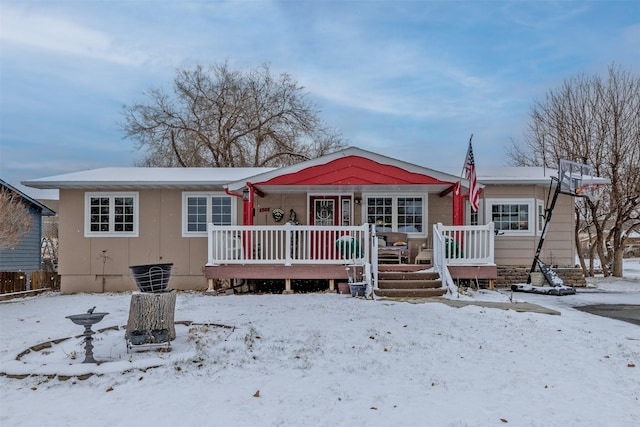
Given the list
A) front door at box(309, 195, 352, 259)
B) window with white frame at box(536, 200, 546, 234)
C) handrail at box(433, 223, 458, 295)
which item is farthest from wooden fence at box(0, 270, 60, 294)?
window with white frame at box(536, 200, 546, 234)

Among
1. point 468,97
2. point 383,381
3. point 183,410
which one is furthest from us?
point 468,97

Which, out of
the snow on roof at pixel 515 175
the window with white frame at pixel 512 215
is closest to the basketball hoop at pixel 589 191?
the snow on roof at pixel 515 175

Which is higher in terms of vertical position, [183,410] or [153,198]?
[153,198]

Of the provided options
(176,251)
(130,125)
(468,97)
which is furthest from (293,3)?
(130,125)

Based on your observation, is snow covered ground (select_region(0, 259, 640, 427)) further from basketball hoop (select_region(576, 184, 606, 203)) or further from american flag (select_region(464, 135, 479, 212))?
basketball hoop (select_region(576, 184, 606, 203))

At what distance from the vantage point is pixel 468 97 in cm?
1877

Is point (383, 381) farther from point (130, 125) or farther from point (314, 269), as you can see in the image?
point (130, 125)

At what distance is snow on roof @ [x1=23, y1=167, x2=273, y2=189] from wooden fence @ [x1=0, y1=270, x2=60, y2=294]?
2978 mm

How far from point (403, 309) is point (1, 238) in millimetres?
10415

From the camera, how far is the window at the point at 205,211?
1239cm

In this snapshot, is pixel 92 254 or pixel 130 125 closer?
pixel 92 254

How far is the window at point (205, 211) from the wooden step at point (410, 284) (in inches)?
183

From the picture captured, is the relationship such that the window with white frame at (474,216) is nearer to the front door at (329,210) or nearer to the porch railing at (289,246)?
the front door at (329,210)

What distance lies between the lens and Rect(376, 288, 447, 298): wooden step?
361 inches
